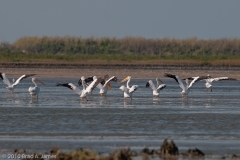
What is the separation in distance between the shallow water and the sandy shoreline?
1248 cm

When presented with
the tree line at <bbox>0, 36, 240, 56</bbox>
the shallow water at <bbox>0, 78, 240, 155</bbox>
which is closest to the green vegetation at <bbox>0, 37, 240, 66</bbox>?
the tree line at <bbox>0, 36, 240, 56</bbox>

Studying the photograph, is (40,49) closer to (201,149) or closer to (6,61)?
(6,61)

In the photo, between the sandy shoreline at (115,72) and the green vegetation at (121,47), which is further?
the green vegetation at (121,47)

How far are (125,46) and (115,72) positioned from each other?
1528cm

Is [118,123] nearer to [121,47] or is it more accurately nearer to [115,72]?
[115,72]

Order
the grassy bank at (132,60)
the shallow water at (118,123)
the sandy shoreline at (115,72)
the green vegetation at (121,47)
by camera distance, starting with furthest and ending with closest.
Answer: the green vegetation at (121,47)
the grassy bank at (132,60)
the sandy shoreline at (115,72)
the shallow water at (118,123)

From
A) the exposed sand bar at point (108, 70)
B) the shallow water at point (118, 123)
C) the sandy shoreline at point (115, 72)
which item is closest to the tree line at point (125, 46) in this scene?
the exposed sand bar at point (108, 70)

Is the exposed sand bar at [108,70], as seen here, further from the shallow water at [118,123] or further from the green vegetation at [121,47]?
the shallow water at [118,123]

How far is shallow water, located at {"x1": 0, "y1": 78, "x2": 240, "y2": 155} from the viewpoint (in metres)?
9.01

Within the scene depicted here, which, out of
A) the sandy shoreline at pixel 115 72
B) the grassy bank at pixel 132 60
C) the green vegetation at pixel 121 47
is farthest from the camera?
the green vegetation at pixel 121 47

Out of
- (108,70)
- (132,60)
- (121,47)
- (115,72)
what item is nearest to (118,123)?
(115,72)

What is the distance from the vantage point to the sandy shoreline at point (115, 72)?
2950 cm

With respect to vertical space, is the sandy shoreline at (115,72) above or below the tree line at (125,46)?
below

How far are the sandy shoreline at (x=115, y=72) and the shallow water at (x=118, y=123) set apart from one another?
40.9 feet
